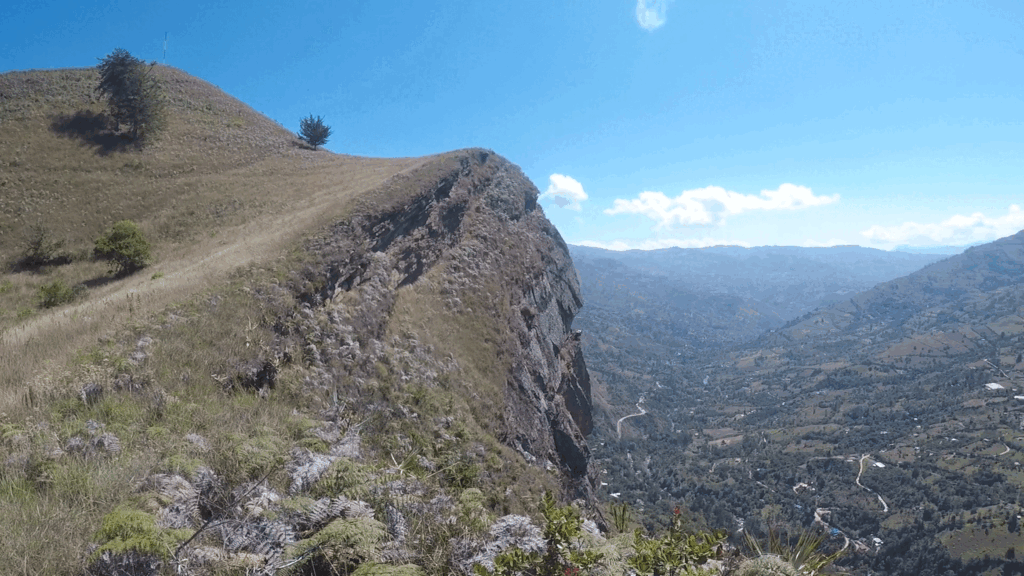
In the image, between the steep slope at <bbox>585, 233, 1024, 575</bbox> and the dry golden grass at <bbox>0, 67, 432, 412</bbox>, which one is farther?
the steep slope at <bbox>585, 233, 1024, 575</bbox>

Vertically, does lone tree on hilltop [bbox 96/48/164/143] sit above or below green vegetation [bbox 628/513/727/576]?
above

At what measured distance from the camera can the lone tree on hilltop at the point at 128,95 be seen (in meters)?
41.4

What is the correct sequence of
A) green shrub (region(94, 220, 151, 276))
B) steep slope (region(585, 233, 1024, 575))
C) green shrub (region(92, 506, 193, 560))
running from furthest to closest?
steep slope (region(585, 233, 1024, 575)), green shrub (region(94, 220, 151, 276)), green shrub (region(92, 506, 193, 560))

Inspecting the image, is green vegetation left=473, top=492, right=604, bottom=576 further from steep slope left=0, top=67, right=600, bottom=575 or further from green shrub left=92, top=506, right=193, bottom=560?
green shrub left=92, top=506, right=193, bottom=560

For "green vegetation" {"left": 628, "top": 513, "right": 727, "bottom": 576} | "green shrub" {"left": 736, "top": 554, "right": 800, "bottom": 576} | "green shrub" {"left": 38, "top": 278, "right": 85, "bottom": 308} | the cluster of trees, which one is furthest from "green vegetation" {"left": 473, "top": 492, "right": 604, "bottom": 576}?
the cluster of trees

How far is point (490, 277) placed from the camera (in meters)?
32.1

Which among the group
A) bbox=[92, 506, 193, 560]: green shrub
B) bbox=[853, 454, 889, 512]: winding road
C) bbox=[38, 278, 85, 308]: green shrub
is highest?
bbox=[38, 278, 85, 308]: green shrub

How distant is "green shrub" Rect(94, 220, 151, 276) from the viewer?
23.4 m

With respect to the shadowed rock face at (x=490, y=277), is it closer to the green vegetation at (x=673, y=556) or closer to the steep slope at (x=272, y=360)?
the steep slope at (x=272, y=360)

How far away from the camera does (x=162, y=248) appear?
26.9 meters

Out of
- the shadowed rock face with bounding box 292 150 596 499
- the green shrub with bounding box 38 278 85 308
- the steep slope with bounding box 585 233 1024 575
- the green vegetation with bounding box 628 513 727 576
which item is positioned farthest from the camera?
the steep slope with bounding box 585 233 1024 575

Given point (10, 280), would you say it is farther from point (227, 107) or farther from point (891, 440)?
point (891, 440)

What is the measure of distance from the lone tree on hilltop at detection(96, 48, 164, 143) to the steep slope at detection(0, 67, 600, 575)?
2.40 metres

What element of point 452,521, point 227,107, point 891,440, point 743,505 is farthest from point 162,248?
point 891,440
